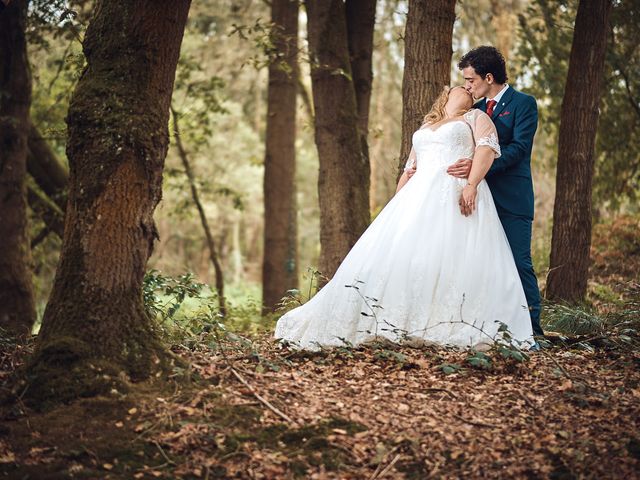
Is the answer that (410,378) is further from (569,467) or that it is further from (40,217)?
(40,217)

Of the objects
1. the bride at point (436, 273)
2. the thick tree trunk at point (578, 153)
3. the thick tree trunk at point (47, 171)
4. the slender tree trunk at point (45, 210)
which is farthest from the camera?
the slender tree trunk at point (45, 210)

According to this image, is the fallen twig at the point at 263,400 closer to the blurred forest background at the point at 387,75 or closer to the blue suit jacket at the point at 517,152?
the blue suit jacket at the point at 517,152

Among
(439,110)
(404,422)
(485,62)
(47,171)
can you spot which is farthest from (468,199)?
(47,171)

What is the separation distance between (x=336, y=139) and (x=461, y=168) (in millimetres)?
3448

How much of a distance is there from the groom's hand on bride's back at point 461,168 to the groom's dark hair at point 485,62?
0.88 metres

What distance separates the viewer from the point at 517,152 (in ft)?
21.8

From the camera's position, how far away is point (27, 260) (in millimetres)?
11594

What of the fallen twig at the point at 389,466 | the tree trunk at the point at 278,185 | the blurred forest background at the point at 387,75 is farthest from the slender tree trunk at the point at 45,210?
the fallen twig at the point at 389,466

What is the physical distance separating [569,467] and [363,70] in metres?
7.81

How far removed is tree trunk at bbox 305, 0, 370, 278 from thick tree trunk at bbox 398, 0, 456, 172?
7.30 ft

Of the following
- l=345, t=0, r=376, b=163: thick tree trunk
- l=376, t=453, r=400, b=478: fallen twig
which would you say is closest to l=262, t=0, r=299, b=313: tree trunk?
l=345, t=0, r=376, b=163: thick tree trunk

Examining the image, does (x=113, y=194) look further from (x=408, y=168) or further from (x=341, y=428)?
(x=408, y=168)

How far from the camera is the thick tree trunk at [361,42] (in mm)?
10555

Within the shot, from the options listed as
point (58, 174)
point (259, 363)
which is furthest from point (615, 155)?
point (259, 363)
